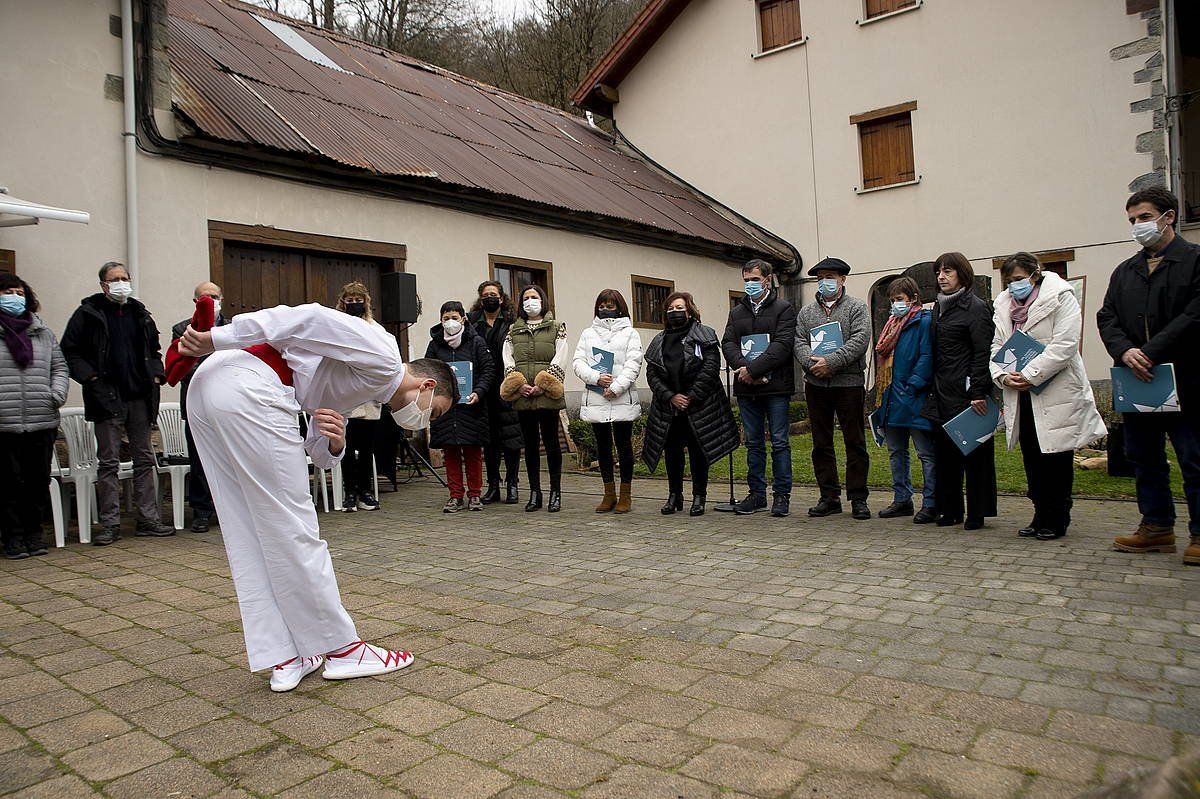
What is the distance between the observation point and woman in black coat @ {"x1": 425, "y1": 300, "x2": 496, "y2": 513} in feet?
27.3

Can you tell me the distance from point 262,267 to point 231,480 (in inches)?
305

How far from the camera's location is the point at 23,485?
6.69m

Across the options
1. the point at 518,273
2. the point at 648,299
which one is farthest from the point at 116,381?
the point at 648,299

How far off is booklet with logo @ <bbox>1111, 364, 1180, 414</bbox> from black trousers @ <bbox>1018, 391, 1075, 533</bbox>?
69 cm

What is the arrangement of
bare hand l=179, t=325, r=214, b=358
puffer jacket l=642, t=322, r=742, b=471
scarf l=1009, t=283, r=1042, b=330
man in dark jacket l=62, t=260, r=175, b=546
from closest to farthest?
bare hand l=179, t=325, r=214, b=358
scarf l=1009, t=283, r=1042, b=330
man in dark jacket l=62, t=260, r=175, b=546
puffer jacket l=642, t=322, r=742, b=471

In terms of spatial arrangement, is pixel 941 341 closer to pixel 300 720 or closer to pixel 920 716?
pixel 920 716

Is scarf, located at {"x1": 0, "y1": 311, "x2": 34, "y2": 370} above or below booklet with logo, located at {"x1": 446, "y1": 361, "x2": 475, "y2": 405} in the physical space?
above

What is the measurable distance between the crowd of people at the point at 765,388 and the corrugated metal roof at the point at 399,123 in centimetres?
389

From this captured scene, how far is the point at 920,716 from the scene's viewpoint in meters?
3.15

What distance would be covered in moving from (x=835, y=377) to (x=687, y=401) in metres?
1.25

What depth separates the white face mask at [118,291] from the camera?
720cm

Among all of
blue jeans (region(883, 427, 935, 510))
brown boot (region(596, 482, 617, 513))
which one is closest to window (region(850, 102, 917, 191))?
blue jeans (region(883, 427, 935, 510))

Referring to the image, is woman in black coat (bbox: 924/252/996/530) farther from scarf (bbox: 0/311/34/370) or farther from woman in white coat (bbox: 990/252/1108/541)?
scarf (bbox: 0/311/34/370)

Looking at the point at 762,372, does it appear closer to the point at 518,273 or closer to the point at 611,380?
the point at 611,380
